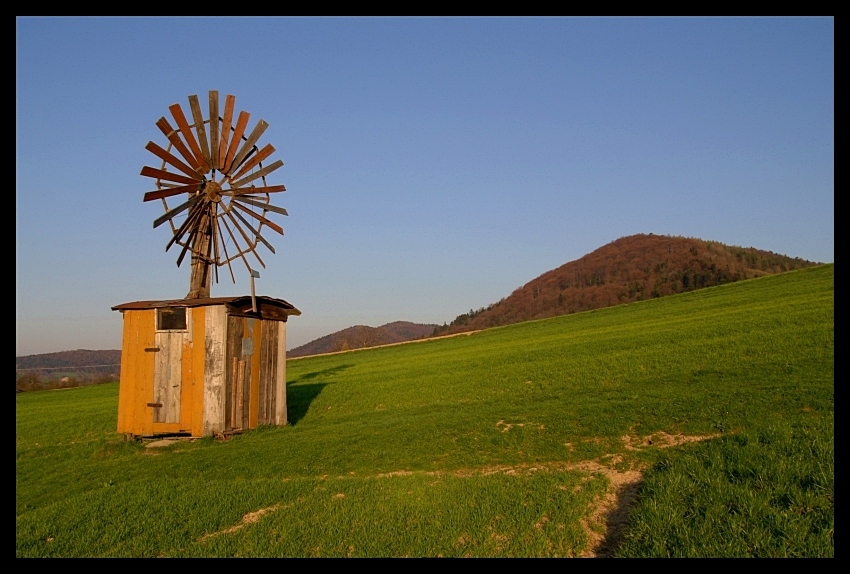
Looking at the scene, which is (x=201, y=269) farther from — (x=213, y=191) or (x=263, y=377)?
(x=263, y=377)

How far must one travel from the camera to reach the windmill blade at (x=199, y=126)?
21256 millimetres

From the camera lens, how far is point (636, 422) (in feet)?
49.1

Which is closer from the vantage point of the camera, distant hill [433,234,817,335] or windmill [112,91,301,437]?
windmill [112,91,301,437]

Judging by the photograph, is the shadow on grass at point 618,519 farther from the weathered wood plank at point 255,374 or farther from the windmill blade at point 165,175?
the windmill blade at point 165,175

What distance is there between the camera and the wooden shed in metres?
19.5

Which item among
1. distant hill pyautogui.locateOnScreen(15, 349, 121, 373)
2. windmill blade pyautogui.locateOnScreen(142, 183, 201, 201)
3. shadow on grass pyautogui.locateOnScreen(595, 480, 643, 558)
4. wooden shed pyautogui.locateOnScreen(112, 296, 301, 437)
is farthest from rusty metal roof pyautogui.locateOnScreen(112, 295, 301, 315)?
distant hill pyautogui.locateOnScreen(15, 349, 121, 373)

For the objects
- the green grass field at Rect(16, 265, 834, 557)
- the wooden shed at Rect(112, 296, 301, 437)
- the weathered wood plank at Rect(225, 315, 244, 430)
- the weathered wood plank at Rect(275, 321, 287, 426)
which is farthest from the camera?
the weathered wood plank at Rect(275, 321, 287, 426)

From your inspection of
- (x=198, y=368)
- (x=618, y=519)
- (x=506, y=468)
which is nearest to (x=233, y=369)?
(x=198, y=368)

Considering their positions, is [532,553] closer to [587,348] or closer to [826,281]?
[587,348]

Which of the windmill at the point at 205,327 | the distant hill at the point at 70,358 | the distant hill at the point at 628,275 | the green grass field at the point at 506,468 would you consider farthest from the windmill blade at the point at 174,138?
the distant hill at the point at 70,358

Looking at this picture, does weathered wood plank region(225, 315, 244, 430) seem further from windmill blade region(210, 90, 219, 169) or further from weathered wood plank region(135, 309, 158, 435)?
windmill blade region(210, 90, 219, 169)

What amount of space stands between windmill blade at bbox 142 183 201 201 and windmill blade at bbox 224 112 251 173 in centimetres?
131

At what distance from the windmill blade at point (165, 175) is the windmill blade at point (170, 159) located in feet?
0.64
